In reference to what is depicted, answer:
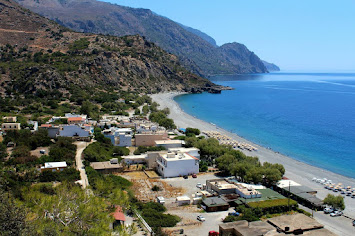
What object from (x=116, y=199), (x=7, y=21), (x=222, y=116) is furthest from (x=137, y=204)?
(x=7, y=21)

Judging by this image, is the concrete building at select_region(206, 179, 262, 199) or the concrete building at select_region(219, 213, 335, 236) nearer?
the concrete building at select_region(219, 213, 335, 236)

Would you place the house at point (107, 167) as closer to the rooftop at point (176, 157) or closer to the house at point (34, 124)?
the rooftop at point (176, 157)

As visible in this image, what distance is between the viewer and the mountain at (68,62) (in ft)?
238

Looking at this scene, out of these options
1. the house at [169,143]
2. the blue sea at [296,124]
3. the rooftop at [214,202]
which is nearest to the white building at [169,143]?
the house at [169,143]

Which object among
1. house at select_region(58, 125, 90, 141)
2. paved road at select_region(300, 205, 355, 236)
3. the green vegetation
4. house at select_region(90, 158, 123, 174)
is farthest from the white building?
paved road at select_region(300, 205, 355, 236)

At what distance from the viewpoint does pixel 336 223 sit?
2395cm

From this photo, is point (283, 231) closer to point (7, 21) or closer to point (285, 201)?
point (285, 201)

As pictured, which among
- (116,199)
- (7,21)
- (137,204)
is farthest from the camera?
(7,21)

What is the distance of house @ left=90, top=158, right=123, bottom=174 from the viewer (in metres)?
31.7

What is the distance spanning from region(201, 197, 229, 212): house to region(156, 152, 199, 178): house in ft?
24.5

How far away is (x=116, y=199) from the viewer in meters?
17.3

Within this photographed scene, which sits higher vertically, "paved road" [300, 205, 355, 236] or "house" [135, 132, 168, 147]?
"house" [135, 132, 168, 147]

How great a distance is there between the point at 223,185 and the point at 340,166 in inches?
808

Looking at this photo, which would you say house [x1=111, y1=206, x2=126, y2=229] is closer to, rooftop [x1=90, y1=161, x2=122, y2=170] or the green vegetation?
rooftop [x1=90, y1=161, x2=122, y2=170]
